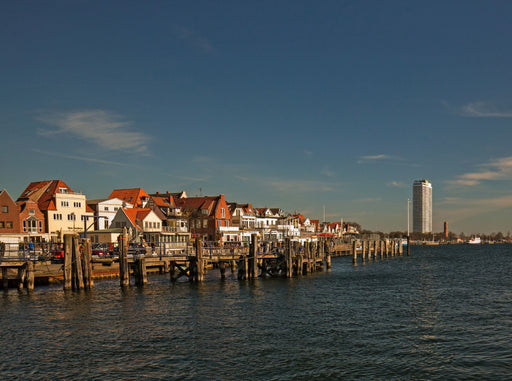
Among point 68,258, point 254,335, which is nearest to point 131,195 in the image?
point 68,258

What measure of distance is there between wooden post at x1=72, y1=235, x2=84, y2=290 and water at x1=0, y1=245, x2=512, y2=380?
185cm

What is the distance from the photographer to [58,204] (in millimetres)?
89750

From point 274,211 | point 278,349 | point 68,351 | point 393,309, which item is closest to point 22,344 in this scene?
point 68,351

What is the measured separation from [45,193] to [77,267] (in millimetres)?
58148

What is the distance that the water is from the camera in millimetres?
19922

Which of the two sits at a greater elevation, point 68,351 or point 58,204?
point 58,204

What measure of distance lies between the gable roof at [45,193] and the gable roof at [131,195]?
46.8ft

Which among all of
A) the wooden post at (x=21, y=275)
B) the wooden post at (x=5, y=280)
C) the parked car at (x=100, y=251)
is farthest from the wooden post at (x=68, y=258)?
the parked car at (x=100, y=251)

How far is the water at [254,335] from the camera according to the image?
65.4 ft

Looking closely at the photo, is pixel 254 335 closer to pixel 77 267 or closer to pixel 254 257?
pixel 77 267

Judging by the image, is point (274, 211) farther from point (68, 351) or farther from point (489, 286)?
point (68, 351)

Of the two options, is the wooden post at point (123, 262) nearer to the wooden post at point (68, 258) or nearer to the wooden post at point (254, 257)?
the wooden post at point (68, 258)

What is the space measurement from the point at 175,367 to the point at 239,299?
1791 centimetres

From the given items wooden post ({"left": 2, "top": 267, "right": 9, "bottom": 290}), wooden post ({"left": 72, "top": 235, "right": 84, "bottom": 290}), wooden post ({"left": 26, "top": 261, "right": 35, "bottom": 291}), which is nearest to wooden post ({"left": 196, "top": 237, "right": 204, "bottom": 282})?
wooden post ({"left": 72, "top": 235, "right": 84, "bottom": 290})
